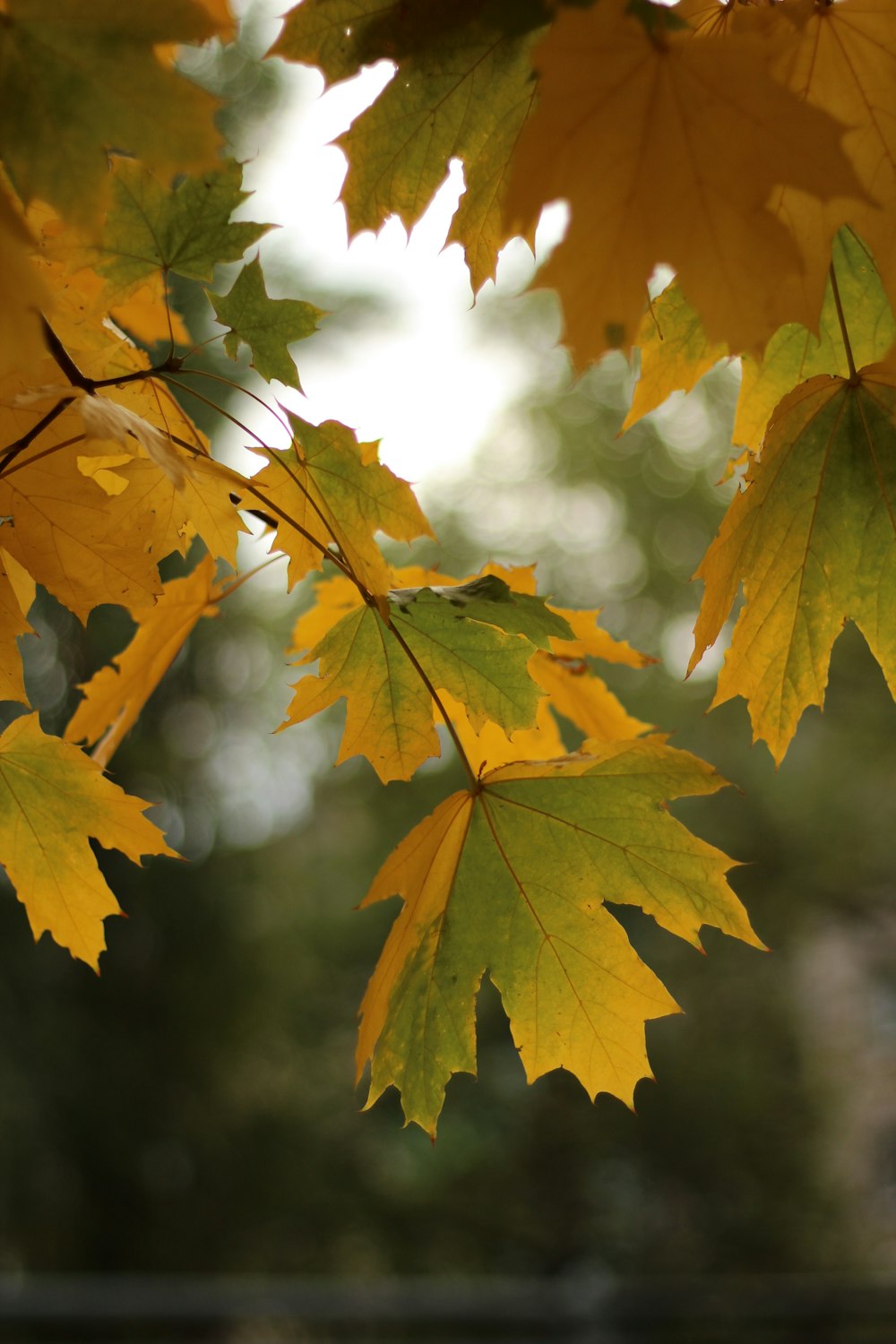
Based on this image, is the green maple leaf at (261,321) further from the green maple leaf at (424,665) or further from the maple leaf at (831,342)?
the maple leaf at (831,342)

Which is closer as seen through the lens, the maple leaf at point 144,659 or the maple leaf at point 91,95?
the maple leaf at point 91,95

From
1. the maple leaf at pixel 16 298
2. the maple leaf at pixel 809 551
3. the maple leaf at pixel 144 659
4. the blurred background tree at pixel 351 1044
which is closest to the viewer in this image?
the maple leaf at pixel 16 298

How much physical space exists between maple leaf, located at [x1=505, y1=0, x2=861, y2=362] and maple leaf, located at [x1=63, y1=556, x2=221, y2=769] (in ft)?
1.53

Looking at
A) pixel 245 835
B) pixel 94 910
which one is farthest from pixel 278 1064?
pixel 94 910

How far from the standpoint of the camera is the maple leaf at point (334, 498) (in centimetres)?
64

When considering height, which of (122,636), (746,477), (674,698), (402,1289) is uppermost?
(674,698)

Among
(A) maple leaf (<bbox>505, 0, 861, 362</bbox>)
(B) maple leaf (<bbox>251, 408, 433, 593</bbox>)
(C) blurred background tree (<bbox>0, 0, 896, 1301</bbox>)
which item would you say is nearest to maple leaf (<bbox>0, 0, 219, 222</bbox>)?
(A) maple leaf (<bbox>505, 0, 861, 362</bbox>)

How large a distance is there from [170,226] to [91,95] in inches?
7.6

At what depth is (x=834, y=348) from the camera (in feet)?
2.21

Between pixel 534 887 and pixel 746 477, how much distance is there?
293 millimetres

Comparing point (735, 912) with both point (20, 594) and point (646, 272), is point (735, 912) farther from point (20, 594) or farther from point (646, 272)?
point (20, 594)

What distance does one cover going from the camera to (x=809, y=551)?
634mm

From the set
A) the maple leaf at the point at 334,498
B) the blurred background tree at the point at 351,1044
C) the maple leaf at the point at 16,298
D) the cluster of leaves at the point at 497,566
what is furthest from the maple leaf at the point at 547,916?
the blurred background tree at the point at 351,1044

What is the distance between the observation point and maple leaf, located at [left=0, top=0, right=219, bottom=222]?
15.2 inches
